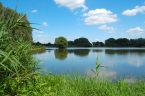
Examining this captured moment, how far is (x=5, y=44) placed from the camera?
120 inches

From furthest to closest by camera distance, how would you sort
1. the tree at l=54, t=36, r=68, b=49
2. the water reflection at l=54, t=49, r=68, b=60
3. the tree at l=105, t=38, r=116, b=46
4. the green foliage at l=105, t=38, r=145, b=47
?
the tree at l=105, t=38, r=116, b=46 < the green foliage at l=105, t=38, r=145, b=47 < the tree at l=54, t=36, r=68, b=49 < the water reflection at l=54, t=49, r=68, b=60

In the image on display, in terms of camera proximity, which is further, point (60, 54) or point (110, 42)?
point (110, 42)

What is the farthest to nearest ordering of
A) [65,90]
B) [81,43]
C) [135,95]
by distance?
[81,43]
[65,90]
[135,95]

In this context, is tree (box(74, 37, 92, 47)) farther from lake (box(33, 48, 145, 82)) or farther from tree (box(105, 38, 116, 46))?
lake (box(33, 48, 145, 82))

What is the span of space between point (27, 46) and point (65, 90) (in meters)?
1.12

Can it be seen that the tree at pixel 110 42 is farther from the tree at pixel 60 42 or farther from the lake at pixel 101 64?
the lake at pixel 101 64

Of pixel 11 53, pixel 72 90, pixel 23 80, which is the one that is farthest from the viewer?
pixel 72 90

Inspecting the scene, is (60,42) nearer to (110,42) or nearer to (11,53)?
(110,42)

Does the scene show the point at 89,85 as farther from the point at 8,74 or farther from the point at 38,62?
the point at 8,74

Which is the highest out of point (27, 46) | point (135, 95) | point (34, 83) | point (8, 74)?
point (27, 46)

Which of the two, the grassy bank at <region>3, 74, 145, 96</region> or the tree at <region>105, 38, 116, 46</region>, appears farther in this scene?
the tree at <region>105, 38, 116, 46</region>

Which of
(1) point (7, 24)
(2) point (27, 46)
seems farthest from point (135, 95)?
(1) point (7, 24)

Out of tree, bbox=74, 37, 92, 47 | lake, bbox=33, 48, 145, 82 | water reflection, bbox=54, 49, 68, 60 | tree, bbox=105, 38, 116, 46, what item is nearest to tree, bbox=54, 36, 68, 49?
tree, bbox=74, 37, 92, 47

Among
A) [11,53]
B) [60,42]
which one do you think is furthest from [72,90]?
[60,42]
